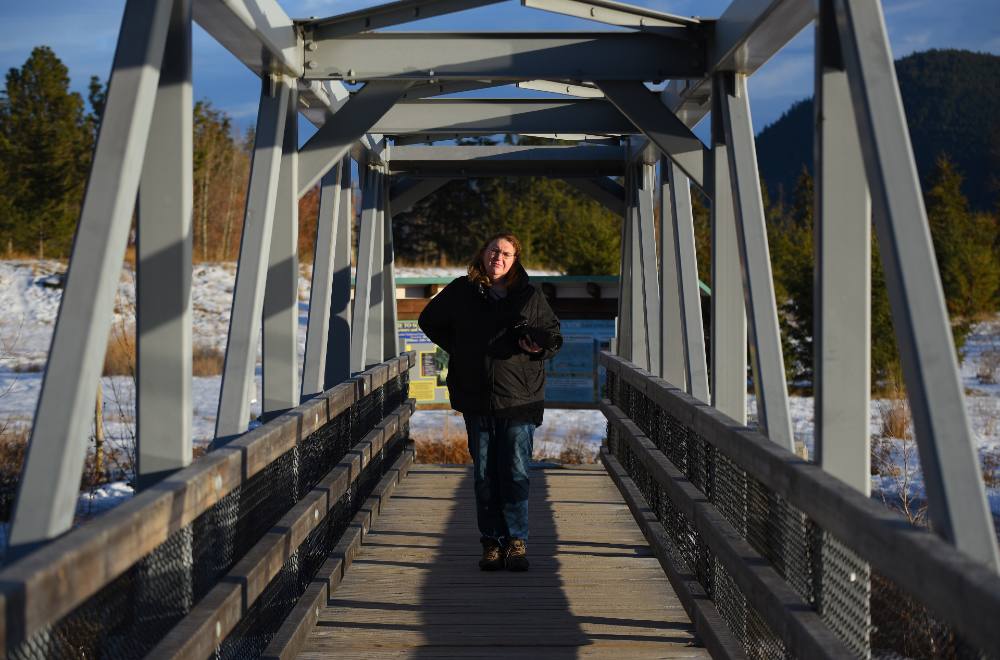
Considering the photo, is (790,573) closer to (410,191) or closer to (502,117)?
(502,117)

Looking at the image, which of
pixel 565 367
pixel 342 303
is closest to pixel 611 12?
pixel 342 303

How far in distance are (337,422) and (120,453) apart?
10380mm

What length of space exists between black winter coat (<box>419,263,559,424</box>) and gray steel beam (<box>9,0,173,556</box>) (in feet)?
9.13

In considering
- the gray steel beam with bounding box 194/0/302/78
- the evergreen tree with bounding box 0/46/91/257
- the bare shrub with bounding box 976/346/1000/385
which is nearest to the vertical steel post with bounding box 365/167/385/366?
the gray steel beam with bounding box 194/0/302/78

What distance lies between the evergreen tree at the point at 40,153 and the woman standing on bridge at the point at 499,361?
114ft

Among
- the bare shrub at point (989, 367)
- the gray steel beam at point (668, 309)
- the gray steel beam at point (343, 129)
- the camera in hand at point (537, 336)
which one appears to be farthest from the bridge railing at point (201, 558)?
the bare shrub at point (989, 367)

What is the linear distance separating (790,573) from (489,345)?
2.46 metres

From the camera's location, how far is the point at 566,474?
998 centimetres

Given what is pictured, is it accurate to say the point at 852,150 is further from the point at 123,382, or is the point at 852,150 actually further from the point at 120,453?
the point at 123,382

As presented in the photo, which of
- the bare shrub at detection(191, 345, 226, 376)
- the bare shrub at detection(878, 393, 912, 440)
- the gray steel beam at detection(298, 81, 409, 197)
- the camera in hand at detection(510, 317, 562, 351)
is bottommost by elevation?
the bare shrub at detection(878, 393, 912, 440)

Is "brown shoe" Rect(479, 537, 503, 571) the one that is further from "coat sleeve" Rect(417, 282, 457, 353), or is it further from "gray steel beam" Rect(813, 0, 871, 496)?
"gray steel beam" Rect(813, 0, 871, 496)

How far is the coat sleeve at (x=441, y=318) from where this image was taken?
6129 millimetres

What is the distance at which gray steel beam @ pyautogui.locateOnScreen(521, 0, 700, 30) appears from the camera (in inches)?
241

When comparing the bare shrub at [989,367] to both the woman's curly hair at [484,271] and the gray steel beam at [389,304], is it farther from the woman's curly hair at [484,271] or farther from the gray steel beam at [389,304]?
the woman's curly hair at [484,271]
